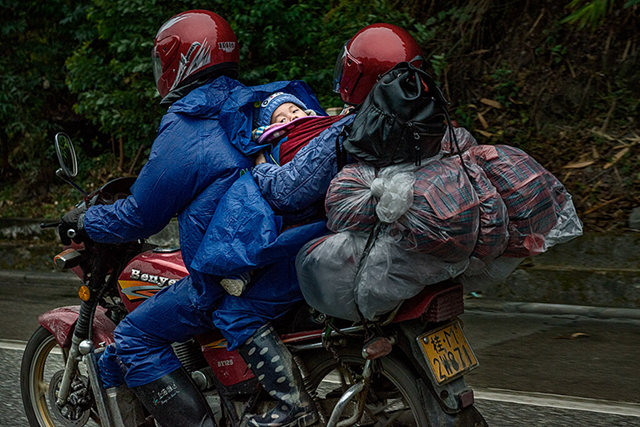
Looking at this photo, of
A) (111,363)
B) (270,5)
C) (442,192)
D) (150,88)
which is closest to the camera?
(442,192)

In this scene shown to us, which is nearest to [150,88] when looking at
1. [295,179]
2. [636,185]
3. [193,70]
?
A: [636,185]

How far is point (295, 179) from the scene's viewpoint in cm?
266

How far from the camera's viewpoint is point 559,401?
4.23 metres

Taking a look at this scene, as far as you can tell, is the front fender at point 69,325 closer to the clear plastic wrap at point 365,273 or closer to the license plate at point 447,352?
the clear plastic wrap at point 365,273

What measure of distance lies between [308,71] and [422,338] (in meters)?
6.19

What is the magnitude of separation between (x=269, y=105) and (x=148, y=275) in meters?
0.91

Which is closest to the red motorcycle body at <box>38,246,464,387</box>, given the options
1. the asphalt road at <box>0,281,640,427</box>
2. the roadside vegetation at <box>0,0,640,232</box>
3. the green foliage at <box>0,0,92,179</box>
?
the asphalt road at <box>0,281,640,427</box>

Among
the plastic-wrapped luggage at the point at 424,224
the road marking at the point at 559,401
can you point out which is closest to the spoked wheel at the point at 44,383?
the plastic-wrapped luggage at the point at 424,224

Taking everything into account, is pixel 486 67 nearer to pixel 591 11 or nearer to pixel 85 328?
pixel 591 11

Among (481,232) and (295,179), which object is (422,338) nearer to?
(481,232)

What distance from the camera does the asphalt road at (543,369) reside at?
4.07m

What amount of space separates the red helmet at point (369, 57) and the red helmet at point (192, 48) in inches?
19.6

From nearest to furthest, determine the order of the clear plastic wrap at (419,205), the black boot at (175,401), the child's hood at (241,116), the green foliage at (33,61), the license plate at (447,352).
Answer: the clear plastic wrap at (419,205) → the license plate at (447,352) → the child's hood at (241,116) → the black boot at (175,401) → the green foliage at (33,61)

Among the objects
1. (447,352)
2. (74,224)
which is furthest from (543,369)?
(74,224)
